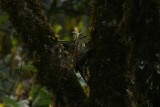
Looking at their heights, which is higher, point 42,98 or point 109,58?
point 42,98

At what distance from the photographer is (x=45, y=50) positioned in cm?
164

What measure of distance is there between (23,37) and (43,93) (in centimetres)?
77

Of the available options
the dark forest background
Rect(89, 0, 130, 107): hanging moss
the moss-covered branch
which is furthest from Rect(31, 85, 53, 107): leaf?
Rect(89, 0, 130, 107): hanging moss

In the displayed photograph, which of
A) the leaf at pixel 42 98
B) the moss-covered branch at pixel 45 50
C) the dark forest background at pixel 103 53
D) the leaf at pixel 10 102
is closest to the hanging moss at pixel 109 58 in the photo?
the dark forest background at pixel 103 53

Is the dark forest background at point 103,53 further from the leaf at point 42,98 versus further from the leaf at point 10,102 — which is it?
the leaf at point 10,102

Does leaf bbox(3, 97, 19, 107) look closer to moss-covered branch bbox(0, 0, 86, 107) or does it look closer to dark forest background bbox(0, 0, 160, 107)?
dark forest background bbox(0, 0, 160, 107)

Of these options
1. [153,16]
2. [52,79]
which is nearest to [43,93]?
[52,79]

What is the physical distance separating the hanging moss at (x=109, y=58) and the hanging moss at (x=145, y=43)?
60mm

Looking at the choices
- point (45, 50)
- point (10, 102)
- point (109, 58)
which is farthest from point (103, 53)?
point (10, 102)

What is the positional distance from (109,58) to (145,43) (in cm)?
19

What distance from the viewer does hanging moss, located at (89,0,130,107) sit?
1.29 m

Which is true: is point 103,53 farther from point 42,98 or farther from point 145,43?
point 42,98

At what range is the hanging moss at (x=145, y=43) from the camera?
1.17 metres

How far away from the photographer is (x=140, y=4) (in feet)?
3.79
